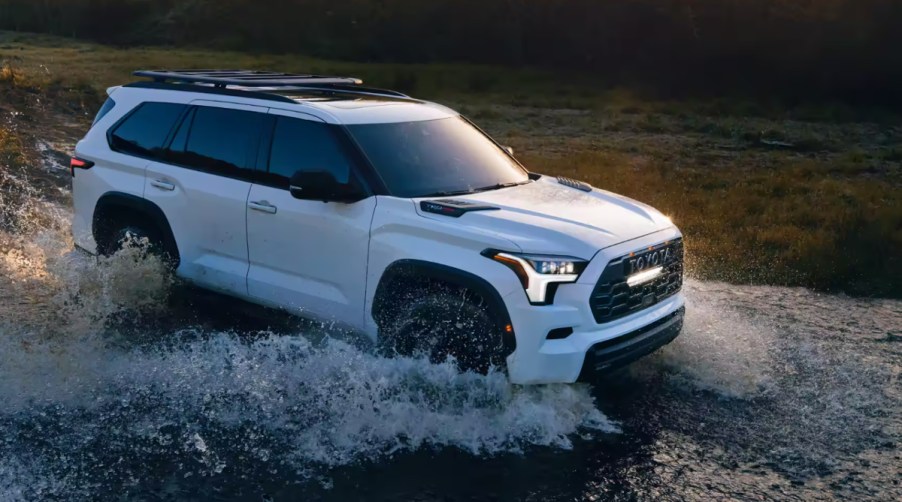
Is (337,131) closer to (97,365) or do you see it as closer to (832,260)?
(97,365)

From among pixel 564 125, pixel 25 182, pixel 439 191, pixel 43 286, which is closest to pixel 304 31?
pixel 564 125

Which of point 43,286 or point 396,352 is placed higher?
point 396,352

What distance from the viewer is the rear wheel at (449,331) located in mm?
5031

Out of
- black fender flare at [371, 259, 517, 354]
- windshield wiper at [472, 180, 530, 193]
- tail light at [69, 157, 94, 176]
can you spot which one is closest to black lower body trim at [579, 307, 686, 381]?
black fender flare at [371, 259, 517, 354]

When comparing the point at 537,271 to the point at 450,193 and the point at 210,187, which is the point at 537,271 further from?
the point at 210,187

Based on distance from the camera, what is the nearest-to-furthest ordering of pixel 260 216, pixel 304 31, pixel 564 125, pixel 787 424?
pixel 787 424
pixel 260 216
pixel 564 125
pixel 304 31

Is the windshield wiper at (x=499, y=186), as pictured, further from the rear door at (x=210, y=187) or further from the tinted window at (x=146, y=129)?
the tinted window at (x=146, y=129)

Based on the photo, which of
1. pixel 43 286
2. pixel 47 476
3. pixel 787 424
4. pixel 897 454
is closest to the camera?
pixel 47 476

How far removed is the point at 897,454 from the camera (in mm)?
5199

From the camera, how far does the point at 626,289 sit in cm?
521

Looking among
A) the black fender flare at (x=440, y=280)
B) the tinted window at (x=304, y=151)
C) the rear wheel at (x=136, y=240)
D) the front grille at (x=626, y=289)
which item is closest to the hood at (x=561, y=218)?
the front grille at (x=626, y=289)

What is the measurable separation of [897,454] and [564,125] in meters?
19.8

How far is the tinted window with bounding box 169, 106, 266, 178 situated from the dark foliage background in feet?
86.8

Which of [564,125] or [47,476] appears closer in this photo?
[47,476]
